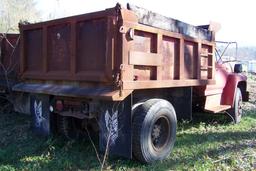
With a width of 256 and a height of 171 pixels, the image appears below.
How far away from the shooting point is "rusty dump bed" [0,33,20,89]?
754cm

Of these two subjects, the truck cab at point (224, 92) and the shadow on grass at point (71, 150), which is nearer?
the shadow on grass at point (71, 150)

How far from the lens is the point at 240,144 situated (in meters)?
6.59

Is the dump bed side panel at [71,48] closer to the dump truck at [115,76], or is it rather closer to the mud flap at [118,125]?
the dump truck at [115,76]

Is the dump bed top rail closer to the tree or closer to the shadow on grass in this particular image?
the shadow on grass

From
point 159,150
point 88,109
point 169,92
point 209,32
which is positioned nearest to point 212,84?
point 209,32

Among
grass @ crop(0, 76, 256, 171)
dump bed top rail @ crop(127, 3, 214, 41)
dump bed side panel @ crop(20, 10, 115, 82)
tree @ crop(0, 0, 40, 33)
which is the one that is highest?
tree @ crop(0, 0, 40, 33)

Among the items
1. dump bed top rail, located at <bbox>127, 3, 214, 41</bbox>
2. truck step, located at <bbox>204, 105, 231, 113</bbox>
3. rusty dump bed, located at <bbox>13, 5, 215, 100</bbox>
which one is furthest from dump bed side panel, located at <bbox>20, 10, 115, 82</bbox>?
truck step, located at <bbox>204, 105, 231, 113</bbox>

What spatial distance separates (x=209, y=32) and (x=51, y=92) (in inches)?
137

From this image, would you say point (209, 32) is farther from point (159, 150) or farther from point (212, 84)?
point (159, 150)

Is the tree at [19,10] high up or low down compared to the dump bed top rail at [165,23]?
up

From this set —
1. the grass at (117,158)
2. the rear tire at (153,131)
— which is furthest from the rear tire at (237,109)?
the rear tire at (153,131)

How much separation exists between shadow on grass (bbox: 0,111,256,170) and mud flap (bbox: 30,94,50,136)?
23cm

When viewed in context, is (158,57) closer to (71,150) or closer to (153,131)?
(153,131)

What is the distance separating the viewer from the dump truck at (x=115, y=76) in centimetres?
470
